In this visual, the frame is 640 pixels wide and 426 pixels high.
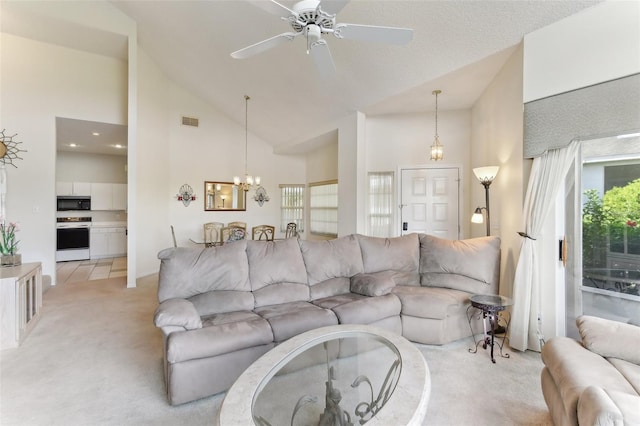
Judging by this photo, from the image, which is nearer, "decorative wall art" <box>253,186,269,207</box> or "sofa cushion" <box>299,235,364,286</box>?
"sofa cushion" <box>299,235,364,286</box>

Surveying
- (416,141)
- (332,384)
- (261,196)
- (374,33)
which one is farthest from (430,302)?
(261,196)

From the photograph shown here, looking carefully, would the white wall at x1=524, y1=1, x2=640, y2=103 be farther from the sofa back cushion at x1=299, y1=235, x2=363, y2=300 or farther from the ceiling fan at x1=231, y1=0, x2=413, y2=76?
the sofa back cushion at x1=299, y1=235, x2=363, y2=300

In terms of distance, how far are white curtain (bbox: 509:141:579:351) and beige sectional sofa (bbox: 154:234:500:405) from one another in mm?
448

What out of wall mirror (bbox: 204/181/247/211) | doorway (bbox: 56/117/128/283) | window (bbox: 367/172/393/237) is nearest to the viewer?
window (bbox: 367/172/393/237)

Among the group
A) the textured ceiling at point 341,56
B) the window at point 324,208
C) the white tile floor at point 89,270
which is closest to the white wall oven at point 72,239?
the white tile floor at point 89,270

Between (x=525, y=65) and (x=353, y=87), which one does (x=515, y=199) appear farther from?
(x=353, y=87)

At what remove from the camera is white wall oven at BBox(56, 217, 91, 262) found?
288 inches

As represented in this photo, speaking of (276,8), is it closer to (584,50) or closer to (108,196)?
(584,50)

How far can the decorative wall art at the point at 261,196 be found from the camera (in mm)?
8305

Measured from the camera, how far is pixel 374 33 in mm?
2324

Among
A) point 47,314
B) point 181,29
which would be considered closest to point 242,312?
point 47,314

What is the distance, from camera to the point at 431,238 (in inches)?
152

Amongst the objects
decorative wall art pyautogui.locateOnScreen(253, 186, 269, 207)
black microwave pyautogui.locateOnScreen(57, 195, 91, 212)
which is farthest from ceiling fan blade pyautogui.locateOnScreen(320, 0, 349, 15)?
black microwave pyautogui.locateOnScreen(57, 195, 91, 212)

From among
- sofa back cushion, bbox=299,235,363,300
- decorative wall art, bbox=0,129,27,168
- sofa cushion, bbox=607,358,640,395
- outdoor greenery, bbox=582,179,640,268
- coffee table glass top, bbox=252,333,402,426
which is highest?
decorative wall art, bbox=0,129,27,168
